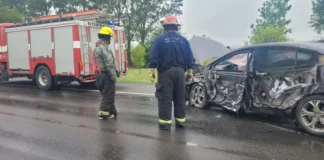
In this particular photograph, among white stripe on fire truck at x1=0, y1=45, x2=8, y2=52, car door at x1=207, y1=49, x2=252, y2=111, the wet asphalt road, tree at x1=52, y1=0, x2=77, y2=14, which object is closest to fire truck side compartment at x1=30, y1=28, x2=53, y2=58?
white stripe on fire truck at x1=0, y1=45, x2=8, y2=52

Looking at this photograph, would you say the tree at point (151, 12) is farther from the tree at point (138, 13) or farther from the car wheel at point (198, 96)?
the car wheel at point (198, 96)

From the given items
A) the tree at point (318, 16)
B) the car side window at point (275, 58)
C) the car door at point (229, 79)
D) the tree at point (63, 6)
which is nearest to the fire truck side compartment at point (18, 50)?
the car door at point (229, 79)

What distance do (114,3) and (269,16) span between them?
76.6 ft

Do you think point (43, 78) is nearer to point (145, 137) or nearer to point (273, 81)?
point (145, 137)

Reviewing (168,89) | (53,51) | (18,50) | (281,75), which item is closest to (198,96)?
(168,89)

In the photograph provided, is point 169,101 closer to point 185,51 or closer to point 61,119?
point 185,51

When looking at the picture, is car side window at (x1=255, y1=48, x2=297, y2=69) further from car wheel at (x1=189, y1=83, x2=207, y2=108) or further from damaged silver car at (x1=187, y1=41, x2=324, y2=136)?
car wheel at (x1=189, y1=83, x2=207, y2=108)

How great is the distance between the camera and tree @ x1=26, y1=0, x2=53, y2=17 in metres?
36.7

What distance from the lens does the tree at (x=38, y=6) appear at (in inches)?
1446

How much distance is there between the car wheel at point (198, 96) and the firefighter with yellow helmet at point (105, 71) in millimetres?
1913

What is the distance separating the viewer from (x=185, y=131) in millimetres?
5195

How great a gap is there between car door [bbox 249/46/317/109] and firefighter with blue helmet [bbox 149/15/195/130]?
1350 millimetres

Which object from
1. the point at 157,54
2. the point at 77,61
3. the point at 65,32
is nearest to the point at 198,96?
the point at 157,54

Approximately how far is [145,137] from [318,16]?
2150 inches
